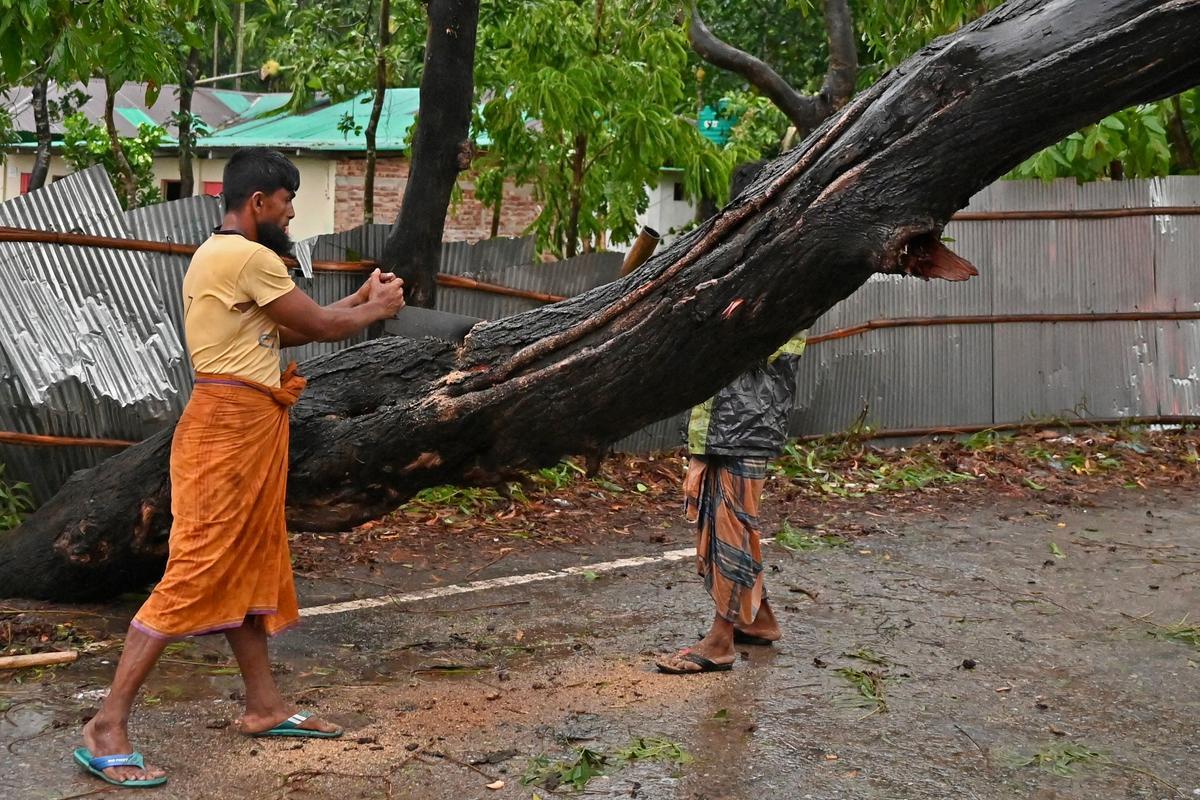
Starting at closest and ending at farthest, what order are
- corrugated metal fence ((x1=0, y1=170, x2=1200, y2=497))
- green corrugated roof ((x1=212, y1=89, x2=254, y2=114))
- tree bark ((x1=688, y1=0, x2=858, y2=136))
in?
tree bark ((x1=688, y1=0, x2=858, y2=136)) → corrugated metal fence ((x1=0, y1=170, x2=1200, y2=497)) → green corrugated roof ((x1=212, y1=89, x2=254, y2=114))

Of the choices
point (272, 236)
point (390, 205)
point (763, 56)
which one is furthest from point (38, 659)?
point (390, 205)

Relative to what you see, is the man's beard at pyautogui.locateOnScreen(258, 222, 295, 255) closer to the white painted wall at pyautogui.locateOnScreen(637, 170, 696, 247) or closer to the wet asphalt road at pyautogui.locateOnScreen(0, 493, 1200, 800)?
the wet asphalt road at pyautogui.locateOnScreen(0, 493, 1200, 800)

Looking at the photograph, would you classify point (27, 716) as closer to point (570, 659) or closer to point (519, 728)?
point (519, 728)

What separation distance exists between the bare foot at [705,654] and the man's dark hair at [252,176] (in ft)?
7.71

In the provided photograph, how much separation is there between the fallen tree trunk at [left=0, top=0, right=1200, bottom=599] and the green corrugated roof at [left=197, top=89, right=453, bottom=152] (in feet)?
52.4

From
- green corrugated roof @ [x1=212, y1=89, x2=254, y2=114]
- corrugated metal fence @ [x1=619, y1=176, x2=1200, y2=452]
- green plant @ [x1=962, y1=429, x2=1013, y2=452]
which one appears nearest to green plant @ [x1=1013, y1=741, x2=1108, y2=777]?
corrugated metal fence @ [x1=619, y1=176, x2=1200, y2=452]

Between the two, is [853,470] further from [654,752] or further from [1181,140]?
[654,752]

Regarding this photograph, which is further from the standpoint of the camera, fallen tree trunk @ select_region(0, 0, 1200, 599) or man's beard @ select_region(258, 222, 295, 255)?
man's beard @ select_region(258, 222, 295, 255)

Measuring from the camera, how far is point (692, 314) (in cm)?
444

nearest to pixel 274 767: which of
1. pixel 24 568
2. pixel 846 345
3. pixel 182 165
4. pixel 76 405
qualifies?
pixel 24 568

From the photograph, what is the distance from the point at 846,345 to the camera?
34.7 feet

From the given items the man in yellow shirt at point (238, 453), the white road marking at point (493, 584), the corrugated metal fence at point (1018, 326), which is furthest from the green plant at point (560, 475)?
the man in yellow shirt at point (238, 453)

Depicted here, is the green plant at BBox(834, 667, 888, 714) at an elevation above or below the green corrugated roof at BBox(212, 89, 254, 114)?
below

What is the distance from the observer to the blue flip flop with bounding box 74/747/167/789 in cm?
Result: 389
